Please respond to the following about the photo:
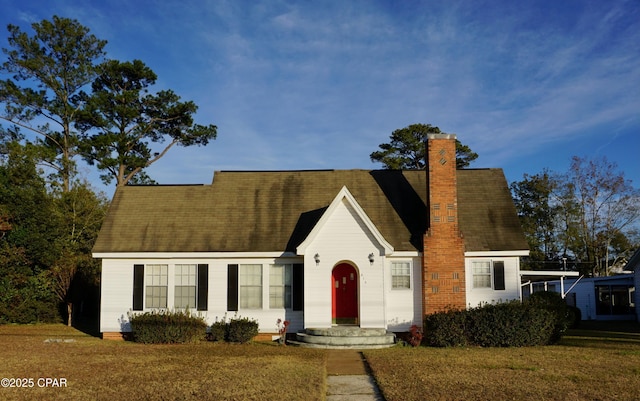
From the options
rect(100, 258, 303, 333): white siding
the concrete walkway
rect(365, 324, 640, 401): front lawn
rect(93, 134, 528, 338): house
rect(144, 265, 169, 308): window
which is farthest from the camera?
rect(144, 265, 169, 308): window

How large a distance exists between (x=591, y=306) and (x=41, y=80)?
129 feet

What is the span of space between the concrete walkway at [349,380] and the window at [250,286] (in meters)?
4.63

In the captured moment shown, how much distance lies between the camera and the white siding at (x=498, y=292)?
19.9 metres

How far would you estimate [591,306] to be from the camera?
1428 inches

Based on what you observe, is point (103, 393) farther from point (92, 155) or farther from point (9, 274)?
point (92, 155)

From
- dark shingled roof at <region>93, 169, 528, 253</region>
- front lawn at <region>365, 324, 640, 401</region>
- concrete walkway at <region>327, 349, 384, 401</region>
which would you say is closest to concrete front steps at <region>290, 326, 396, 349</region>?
front lawn at <region>365, 324, 640, 401</region>

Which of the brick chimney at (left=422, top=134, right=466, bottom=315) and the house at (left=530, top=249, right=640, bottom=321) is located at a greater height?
the brick chimney at (left=422, top=134, right=466, bottom=315)

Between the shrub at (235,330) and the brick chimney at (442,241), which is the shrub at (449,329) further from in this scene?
the shrub at (235,330)

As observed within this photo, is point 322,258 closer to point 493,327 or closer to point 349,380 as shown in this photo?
point 493,327

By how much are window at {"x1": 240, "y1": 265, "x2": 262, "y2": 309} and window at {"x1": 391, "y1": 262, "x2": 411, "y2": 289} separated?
4.85 meters

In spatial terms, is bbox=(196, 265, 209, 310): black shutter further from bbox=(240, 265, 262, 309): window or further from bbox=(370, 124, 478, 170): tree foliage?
bbox=(370, 124, 478, 170): tree foliage

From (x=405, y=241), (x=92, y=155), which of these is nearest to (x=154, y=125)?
(x=92, y=155)

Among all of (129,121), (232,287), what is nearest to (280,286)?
(232,287)

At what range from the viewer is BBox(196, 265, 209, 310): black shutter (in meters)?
19.9
